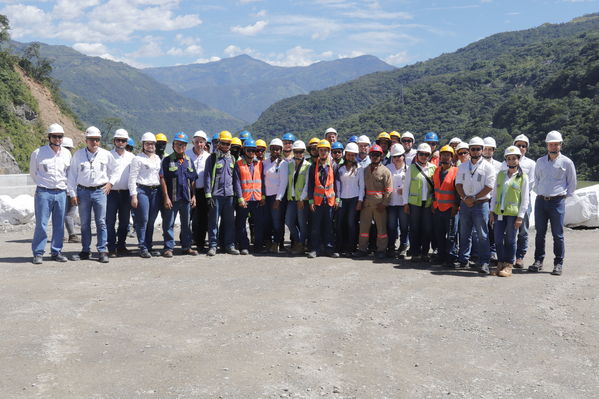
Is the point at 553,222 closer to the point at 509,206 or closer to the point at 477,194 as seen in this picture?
the point at 509,206

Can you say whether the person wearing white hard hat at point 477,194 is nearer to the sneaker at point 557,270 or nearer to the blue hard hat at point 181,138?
the sneaker at point 557,270

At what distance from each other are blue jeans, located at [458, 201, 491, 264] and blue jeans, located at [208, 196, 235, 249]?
374cm

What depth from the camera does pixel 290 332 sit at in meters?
5.83

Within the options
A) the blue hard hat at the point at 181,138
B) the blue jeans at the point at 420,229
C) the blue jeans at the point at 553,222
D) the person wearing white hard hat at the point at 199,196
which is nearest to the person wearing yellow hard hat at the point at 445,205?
the blue jeans at the point at 420,229

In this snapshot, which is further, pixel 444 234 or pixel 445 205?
pixel 444 234

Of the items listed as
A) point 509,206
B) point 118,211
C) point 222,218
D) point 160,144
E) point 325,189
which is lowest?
point 222,218

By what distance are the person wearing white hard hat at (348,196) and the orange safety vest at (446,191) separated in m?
1.24

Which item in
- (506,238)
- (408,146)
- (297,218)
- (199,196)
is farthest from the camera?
(408,146)

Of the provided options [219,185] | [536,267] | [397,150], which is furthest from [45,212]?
[536,267]

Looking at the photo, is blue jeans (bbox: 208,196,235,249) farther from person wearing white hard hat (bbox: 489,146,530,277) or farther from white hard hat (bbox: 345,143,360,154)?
person wearing white hard hat (bbox: 489,146,530,277)

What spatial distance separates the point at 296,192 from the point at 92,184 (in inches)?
130

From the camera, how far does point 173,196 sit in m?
9.18

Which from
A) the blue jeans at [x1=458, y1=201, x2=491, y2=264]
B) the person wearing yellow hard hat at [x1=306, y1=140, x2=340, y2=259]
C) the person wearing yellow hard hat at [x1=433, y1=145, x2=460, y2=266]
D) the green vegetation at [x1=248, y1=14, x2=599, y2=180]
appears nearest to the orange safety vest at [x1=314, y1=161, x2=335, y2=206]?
the person wearing yellow hard hat at [x1=306, y1=140, x2=340, y2=259]

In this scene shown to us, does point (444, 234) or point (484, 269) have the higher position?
point (444, 234)
